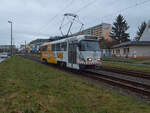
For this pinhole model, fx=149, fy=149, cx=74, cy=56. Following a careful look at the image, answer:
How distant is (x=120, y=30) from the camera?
6538 centimetres

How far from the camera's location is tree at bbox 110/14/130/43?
6456cm

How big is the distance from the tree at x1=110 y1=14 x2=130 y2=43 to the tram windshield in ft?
180

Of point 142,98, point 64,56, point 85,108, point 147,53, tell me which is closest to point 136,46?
point 147,53

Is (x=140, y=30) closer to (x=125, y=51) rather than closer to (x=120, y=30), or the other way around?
(x=120, y=30)

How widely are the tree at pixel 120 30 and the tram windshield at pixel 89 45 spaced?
180ft

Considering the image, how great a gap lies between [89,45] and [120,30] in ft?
188

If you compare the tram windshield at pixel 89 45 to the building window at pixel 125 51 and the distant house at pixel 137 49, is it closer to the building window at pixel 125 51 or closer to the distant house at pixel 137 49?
the distant house at pixel 137 49

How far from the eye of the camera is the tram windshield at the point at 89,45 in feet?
39.2

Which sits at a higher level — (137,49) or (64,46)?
(137,49)

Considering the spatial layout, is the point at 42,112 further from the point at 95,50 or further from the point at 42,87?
the point at 95,50

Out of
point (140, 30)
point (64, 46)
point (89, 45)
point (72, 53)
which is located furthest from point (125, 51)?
point (140, 30)

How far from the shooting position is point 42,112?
429 cm

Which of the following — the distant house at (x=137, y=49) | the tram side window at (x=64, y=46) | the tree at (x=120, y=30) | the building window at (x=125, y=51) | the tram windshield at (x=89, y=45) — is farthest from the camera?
the tree at (x=120, y=30)

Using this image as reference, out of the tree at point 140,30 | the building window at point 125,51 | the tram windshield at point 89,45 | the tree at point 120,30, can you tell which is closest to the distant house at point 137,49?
the building window at point 125,51
